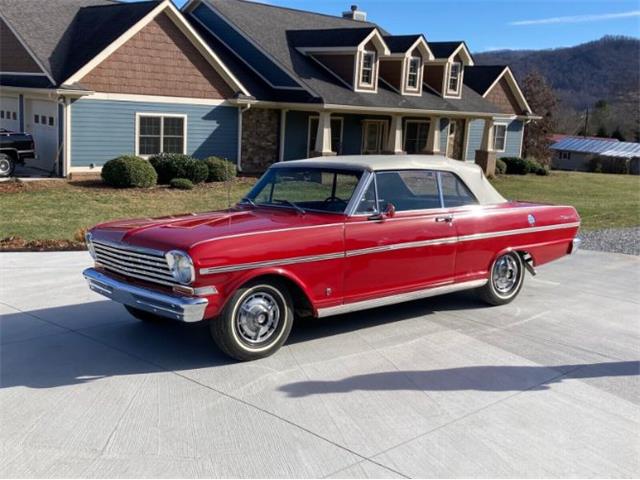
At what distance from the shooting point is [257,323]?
5777mm

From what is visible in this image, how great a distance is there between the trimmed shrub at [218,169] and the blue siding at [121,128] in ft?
4.36

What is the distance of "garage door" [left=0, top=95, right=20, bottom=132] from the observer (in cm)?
2272

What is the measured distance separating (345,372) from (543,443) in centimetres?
171

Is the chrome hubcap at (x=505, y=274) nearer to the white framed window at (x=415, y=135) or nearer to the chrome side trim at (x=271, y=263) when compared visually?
the chrome side trim at (x=271, y=263)

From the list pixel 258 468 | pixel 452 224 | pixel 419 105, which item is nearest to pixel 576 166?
pixel 419 105

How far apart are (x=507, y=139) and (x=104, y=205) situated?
1073 inches

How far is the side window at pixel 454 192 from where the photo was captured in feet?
24.1

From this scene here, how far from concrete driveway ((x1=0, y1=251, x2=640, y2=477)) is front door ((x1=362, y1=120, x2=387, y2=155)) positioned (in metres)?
22.6

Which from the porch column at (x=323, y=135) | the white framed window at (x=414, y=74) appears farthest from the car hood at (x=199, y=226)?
A: the white framed window at (x=414, y=74)

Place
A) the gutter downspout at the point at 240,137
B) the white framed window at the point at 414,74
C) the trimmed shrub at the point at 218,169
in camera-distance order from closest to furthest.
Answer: the trimmed shrub at the point at 218,169
the gutter downspout at the point at 240,137
the white framed window at the point at 414,74

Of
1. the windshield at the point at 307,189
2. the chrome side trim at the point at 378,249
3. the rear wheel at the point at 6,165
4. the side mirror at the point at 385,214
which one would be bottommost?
the rear wheel at the point at 6,165

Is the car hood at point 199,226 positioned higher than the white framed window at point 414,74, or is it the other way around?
the white framed window at point 414,74

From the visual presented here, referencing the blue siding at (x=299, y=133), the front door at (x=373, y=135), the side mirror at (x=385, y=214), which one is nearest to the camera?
the side mirror at (x=385, y=214)

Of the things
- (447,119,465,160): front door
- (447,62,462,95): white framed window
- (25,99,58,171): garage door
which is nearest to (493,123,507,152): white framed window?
(447,119,465,160): front door
